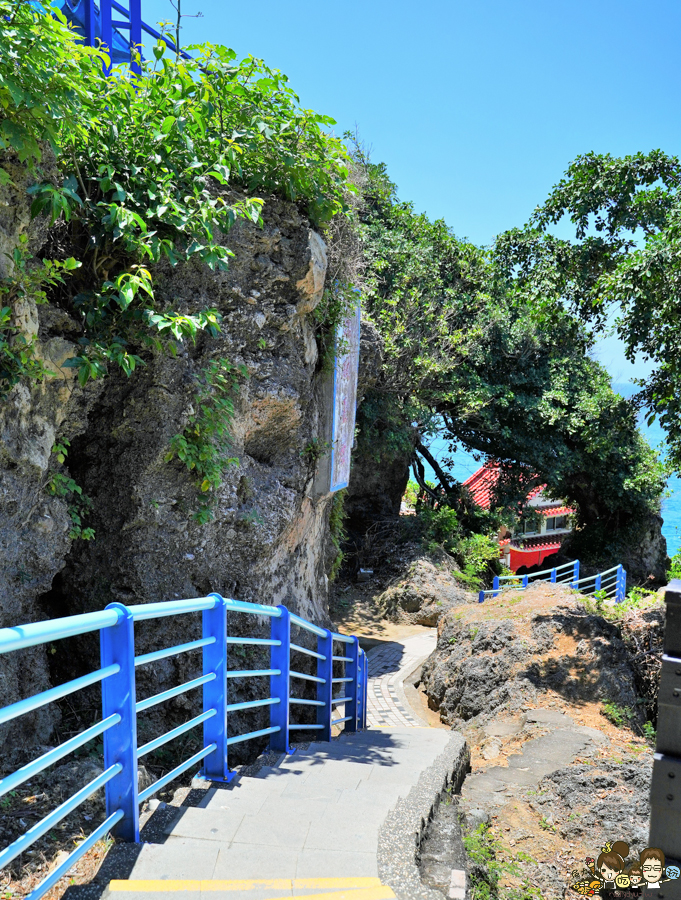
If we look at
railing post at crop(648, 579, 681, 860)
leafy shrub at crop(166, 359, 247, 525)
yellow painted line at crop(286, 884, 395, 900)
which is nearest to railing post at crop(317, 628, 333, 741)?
leafy shrub at crop(166, 359, 247, 525)

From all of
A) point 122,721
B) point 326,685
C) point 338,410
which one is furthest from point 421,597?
point 122,721

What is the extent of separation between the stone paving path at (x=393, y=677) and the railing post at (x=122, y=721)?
20.9ft

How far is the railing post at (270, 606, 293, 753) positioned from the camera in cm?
454

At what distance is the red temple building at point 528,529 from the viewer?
20.4 meters

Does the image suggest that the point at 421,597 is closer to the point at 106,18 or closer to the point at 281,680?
the point at 281,680

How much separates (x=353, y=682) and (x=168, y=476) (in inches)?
126

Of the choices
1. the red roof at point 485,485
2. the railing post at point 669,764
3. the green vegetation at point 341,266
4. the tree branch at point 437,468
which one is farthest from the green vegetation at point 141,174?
the red roof at point 485,485

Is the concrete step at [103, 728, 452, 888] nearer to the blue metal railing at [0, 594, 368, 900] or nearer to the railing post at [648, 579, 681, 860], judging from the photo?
the blue metal railing at [0, 594, 368, 900]

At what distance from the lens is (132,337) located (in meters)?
5.09

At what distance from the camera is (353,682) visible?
23.8 feet

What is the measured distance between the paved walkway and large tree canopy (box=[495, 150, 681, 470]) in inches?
252

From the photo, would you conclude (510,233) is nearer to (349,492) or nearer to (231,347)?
(231,347)

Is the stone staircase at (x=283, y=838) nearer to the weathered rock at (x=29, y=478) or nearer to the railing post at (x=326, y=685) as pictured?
the railing post at (x=326, y=685)

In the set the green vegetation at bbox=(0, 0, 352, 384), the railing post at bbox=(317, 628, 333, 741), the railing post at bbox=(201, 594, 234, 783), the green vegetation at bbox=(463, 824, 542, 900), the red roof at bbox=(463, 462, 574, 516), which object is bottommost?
the green vegetation at bbox=(463, 824, 542, 900)
